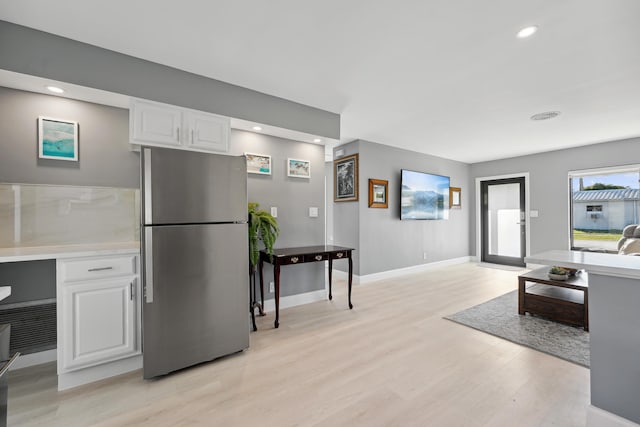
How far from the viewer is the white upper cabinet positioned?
7.52 ft

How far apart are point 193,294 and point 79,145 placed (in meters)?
1.64

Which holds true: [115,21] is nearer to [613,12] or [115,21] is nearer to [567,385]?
[613,12]

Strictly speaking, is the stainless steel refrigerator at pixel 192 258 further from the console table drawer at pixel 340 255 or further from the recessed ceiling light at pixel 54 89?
the console table drawer at pixel 340 255

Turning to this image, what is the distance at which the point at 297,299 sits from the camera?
3.56m

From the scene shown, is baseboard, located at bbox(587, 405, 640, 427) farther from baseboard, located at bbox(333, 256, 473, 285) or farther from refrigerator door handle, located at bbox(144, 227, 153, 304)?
baseboard, located at bbox(333, 256, 473, 285)

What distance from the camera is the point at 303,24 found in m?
1.89

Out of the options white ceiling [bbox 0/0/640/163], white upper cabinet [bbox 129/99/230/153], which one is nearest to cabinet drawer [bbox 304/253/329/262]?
white upper cabinet [bbox 129/99/230/153]

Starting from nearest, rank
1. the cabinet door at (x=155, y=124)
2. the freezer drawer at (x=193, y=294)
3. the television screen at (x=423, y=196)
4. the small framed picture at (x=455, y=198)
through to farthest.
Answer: the freezer drawer at (x=193, y=294) < the cabinet door at (x=155, y=124) < the television screen at (x=423, y=196) < the small framed picture at (x=455, y=198)

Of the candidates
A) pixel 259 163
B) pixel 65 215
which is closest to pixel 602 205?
pixel 259 163

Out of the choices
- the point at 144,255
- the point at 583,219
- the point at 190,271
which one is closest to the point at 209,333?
the point at 190,271

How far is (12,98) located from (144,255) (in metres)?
1.68

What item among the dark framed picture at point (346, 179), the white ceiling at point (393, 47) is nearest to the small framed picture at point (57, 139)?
the white ceiling at point (393, 47)

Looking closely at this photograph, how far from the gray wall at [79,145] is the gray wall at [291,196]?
42.0 inches

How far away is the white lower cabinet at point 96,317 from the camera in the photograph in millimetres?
1827
